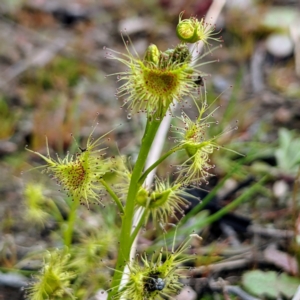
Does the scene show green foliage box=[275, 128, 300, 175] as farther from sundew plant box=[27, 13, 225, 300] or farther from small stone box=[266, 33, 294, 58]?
small stone box=[266, 33, 294, 58]

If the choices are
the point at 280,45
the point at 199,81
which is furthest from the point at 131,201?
the point at 280,45

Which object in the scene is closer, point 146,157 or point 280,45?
point 146,157

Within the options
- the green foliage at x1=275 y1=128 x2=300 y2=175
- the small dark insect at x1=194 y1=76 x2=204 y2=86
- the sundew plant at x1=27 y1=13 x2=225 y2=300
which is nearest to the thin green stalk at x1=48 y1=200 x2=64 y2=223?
the sundew plant at x1=27 y1=13 x2=225 y2=300

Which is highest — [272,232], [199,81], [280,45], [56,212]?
[280,45]

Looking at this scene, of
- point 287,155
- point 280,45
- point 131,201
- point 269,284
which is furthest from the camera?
point 280,45

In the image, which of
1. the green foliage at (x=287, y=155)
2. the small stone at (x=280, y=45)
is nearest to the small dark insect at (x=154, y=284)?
the green foliage at (x=287, y=155)

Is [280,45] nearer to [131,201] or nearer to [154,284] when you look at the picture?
[131,201]
